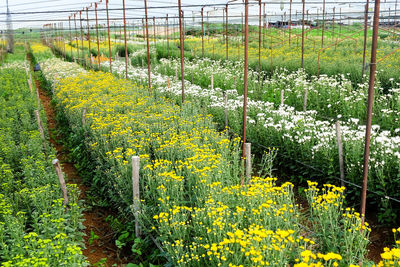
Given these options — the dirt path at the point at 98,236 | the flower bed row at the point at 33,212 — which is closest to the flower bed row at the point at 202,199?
the dirt path at the point at 98,236

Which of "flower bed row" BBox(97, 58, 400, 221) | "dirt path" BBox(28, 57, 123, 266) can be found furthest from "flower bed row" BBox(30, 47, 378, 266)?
"flower bed row" BBox(97, 58, 400, 221)

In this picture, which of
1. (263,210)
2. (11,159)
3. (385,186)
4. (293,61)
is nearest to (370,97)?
(385,186)

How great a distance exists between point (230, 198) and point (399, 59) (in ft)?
45.2

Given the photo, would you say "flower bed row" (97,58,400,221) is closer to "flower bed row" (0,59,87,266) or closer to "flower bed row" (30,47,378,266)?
"flower bed row" (30,47,378,266)

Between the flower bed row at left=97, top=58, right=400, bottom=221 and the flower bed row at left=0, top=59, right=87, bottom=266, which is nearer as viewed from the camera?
the flower bed row at left=0, top=59, right=87, bottom=266

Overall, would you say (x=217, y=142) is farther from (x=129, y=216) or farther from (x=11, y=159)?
(x=11, y=159)

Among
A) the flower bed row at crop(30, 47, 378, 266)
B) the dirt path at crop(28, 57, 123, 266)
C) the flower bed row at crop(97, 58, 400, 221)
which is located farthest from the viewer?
the flower bed row at crop(97, 58, 400, 221)

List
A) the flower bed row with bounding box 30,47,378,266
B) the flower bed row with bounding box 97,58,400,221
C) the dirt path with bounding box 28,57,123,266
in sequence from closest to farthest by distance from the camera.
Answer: the flower bed row with bounding box 30,47,378,266, the dirt path with bounding box 28,57,123,266, the flower bed row with bounding box 97,58,400,221

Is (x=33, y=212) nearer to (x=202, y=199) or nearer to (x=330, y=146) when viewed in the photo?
(x=202, y=199)

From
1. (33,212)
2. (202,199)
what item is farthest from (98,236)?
(202,199)

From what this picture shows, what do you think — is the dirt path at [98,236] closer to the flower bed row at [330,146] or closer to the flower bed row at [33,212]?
the flower bed row at [33,212]

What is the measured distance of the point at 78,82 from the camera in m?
15.6

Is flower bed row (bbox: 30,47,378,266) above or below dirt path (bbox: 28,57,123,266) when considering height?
above

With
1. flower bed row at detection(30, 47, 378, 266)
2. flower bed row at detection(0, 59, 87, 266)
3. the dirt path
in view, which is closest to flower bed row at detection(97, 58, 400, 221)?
flower bed row at detection(30, 47, 378, 266)
